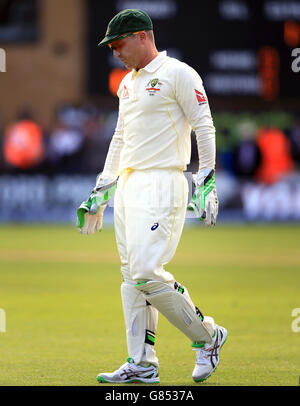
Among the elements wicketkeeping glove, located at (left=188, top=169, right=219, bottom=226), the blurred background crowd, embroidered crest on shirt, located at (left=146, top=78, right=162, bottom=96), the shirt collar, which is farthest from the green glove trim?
the blurred background crowd

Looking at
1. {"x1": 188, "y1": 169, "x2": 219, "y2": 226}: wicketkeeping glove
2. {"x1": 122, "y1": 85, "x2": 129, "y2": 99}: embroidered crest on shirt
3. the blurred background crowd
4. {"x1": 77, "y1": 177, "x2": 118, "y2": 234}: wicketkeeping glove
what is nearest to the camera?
{"x1": 188, "y1": 169, "x2": 219, "y2": 226}: wicketkeeping glove

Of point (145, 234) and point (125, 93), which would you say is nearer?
point (145, 234)

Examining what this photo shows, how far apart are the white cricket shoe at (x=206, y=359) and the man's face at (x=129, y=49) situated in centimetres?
165

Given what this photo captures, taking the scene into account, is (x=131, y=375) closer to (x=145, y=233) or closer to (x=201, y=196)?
(x=145, y=233)

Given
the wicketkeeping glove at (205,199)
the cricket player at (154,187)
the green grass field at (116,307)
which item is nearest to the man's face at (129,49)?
the cricket player at (154,187)

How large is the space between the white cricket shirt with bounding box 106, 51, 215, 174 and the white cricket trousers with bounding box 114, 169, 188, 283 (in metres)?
0.09

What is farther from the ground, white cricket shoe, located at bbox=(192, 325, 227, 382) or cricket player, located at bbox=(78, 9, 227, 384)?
cricket player, located at bbox=(78, 9, 227, 384)

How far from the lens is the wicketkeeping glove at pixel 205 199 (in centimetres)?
516

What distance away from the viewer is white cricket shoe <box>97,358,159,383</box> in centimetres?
530

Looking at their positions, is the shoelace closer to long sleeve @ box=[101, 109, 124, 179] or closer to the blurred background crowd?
long sleeve @ box=[101, 109, 124, 179]

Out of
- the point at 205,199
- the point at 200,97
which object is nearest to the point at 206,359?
the point at 205,199

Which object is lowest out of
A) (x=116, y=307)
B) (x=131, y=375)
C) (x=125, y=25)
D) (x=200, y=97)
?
(x=116, y=307)

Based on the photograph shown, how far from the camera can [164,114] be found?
5.32 metres

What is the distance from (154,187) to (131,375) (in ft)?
3.54
